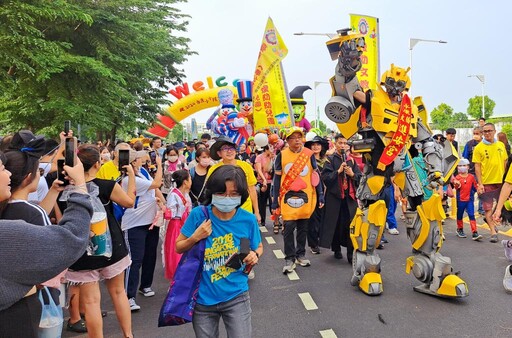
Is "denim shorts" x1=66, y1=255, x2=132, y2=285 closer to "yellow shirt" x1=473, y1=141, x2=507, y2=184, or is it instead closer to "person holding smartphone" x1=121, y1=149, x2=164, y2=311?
"person holding smartphone" x1=121, y1=149, x2=164, y2=311

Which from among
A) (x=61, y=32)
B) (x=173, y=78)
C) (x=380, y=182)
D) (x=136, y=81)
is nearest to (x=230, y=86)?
(x=173, y=78)

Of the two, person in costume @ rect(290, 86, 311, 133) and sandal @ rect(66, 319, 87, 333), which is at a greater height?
person in costume @ rect(290, 86, 311, 133)

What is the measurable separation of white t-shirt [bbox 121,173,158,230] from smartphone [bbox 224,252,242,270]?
208 centimetres

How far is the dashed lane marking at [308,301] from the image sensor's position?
13.8 ft

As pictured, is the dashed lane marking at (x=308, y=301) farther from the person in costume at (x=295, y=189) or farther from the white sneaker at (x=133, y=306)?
the white sneaker at (x=133, y=306)

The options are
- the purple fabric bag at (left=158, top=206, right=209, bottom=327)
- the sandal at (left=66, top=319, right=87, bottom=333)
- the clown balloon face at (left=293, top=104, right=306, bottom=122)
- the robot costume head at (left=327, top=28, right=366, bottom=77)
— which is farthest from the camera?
the clown balloon face at (left=293, top=104, right=306, bottom=122)

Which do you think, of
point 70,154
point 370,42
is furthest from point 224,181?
point 370,42

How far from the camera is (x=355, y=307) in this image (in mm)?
4199

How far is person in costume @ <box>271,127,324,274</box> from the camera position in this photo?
17.9 ft

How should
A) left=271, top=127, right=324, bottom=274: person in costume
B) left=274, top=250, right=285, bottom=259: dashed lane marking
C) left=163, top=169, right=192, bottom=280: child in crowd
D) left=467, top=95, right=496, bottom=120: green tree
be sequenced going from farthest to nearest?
1. left=467, top=95, right=496, bottom=120: green tree
2. left=274, top=250, right=285, bottom=259: dashed lane marking
3. left=271, top=127, right=324, bottom=274: person in costume
4. left=163, top=169, right=192, bottom=280: child in crowd

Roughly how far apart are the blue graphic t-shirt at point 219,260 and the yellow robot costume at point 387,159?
2.47 m

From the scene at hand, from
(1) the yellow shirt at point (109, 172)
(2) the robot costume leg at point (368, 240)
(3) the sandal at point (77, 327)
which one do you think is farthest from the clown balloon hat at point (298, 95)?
(3) the sandal at point (77, 327)

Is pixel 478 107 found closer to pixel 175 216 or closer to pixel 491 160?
pixel 491 160

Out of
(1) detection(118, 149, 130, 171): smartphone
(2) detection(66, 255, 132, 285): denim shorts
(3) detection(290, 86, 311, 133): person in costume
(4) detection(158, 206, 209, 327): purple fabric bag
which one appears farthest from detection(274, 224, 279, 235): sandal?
(3) detection(290, 86, 311, 133): person in costume
